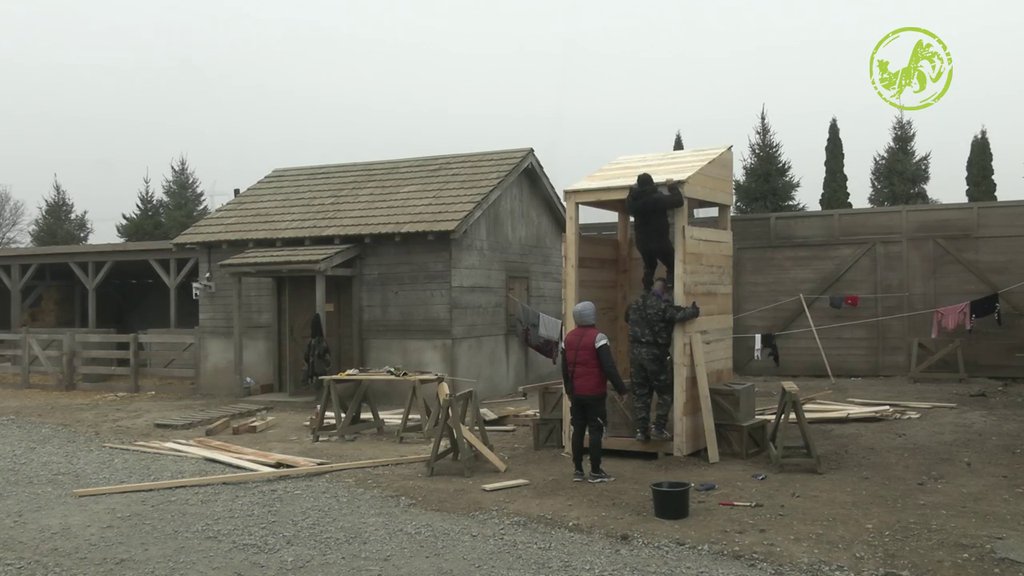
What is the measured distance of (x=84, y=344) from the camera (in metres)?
21.5

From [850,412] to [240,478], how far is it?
8.01m

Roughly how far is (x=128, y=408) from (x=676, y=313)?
11.0 m

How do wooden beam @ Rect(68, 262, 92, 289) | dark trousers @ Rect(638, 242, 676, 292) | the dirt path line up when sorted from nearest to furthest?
1. the dirt path
2. dark trousers @ Rect(638, 242, 676, 292)
3. wooden beam @ Rect(68, 262, 92, 289)

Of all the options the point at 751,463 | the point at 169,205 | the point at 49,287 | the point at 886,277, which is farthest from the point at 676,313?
the point at 169,205

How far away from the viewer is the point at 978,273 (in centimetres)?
1585

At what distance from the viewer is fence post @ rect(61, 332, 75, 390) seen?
59.1ft

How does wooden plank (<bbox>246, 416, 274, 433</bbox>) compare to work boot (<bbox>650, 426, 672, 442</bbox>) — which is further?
wooden plank (<bbox>246, 416, 274, 433</bbox>)

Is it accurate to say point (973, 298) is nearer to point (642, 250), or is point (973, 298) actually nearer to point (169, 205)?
point (642, 250)

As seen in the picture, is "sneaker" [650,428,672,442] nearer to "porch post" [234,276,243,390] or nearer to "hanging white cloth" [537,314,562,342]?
"hanging white cloth" [537,314,562,342]

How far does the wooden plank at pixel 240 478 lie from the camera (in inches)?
333

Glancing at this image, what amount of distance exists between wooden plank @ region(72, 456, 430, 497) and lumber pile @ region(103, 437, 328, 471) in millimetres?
223

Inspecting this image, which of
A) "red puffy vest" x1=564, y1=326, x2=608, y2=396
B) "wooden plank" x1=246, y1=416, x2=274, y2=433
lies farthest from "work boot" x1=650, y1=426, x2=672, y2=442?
"wooden plank" x1=246, y1=416, x2=274, y2=433

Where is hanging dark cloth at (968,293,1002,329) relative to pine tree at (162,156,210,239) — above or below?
below

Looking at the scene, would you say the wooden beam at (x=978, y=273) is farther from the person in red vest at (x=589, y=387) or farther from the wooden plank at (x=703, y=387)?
the person in red vest at (x=589, y=387)
